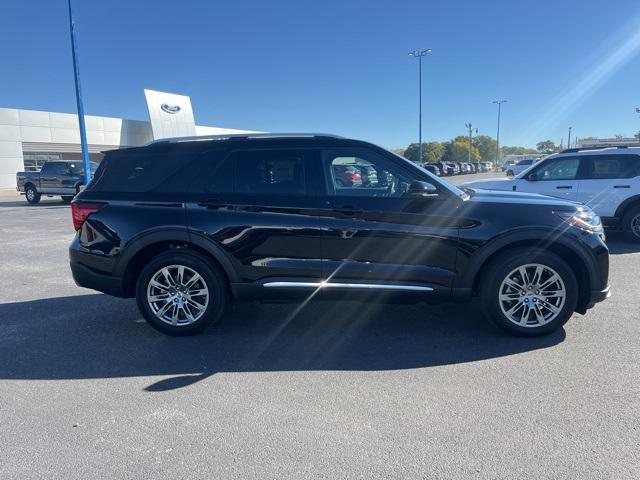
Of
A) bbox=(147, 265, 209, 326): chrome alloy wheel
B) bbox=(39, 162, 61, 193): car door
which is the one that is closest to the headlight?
bbox=(147, 265, 209, 326): chrome alloy wheel

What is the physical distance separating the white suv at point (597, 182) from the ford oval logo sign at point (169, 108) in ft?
122

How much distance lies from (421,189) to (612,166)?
21.8 feet

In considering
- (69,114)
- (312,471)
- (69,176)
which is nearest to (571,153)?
(312,471)

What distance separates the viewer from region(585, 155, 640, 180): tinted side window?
28.1ft

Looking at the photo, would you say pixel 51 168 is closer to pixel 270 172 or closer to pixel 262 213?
pixel 270 172

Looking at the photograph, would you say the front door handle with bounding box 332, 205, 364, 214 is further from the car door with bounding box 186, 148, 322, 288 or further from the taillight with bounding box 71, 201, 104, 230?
the taillight with bounding box 71, 201, 104, 230

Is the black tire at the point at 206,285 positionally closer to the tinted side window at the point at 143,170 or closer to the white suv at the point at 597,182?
the tinted side window at the point at 143,170

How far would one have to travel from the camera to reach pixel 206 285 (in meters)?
4.43

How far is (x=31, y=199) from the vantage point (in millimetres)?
21312

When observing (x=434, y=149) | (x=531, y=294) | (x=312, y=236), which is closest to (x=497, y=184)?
(x=531, y=294)

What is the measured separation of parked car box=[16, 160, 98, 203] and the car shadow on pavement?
16573 millimetres

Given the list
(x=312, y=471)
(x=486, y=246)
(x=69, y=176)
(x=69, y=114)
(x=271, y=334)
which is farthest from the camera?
(x=69, y=114)

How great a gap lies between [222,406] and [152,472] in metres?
0.73

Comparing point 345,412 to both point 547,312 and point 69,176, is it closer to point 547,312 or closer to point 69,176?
point 547,312
